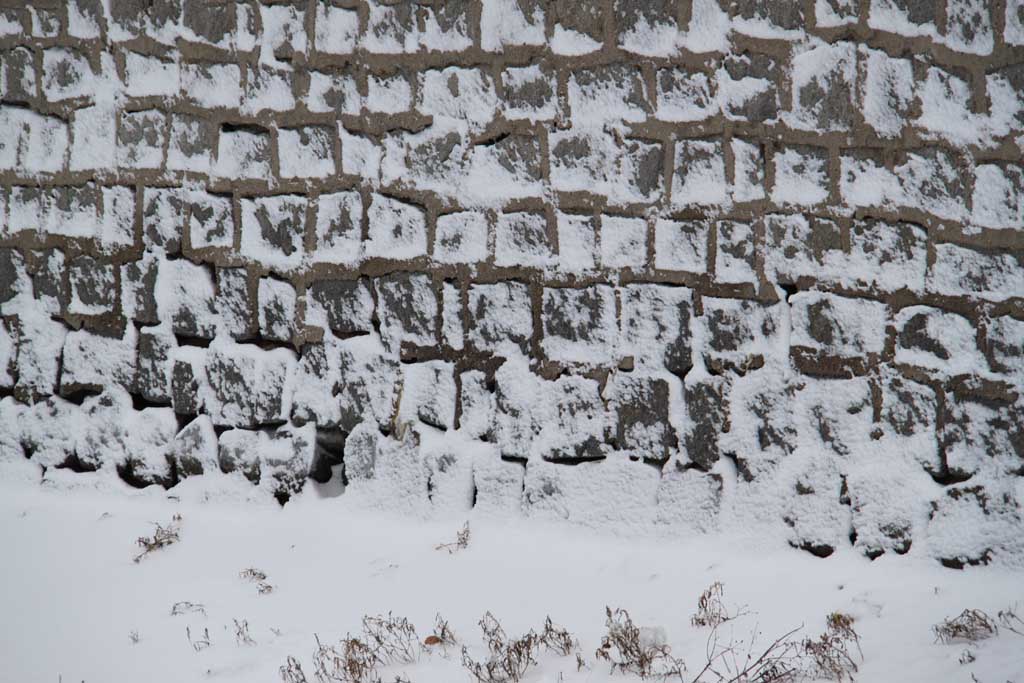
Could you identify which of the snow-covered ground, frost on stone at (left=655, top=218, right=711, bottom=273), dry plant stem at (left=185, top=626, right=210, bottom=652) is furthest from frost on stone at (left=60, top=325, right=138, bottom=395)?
frost on stone at (left=655, top=218, right=711, bottom=273)

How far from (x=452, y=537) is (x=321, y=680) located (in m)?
0.93

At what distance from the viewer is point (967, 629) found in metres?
2.80

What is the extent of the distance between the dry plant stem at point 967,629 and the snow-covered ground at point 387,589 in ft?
0.12

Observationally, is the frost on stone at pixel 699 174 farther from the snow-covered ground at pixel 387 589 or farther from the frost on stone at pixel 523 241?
the snow-covered ground at pixel 387 589

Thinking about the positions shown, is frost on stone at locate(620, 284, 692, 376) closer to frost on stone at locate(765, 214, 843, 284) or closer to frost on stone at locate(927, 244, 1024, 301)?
frost on stone at locate(765, 214, 843, 284)

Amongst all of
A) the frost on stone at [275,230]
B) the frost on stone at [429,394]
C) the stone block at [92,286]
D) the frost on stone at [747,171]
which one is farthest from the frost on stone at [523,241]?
the stone block at [92,286]

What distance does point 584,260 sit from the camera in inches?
145

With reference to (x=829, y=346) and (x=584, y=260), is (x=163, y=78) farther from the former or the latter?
(x=829, y=346)

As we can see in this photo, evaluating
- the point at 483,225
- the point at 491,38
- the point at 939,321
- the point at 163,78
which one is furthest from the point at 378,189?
the point at 939,321

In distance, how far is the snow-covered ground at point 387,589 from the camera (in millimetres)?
2984

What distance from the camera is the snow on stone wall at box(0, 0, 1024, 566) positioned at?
3352 millimetres

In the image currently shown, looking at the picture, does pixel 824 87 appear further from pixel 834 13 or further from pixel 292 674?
pixel 292 674

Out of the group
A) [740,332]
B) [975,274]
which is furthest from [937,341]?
[740,332]

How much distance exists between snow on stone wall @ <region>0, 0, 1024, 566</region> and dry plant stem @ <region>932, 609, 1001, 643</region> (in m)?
0.48
